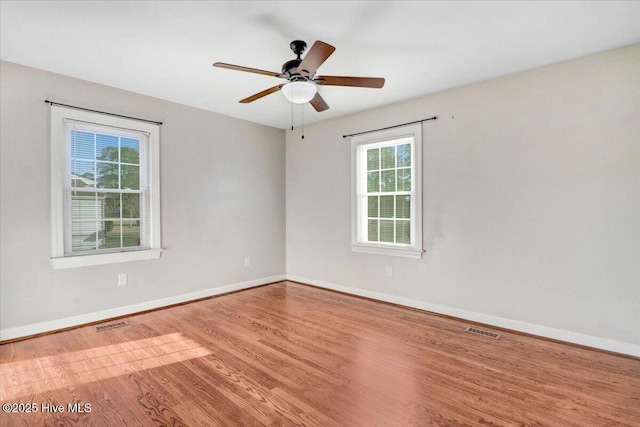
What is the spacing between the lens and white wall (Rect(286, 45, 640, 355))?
8.85ft

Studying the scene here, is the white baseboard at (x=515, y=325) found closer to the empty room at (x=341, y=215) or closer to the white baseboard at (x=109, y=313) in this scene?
the empty room at (x=341, y=215)

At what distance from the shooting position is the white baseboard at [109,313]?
118 inches

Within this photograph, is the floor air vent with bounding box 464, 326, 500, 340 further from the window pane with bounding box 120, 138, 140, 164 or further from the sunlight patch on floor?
the window pane with bounding box 120, 138, 140, 164

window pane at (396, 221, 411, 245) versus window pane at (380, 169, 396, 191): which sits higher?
window pane at (380, 169, 396, 191)

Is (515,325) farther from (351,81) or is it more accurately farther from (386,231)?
(351,81)

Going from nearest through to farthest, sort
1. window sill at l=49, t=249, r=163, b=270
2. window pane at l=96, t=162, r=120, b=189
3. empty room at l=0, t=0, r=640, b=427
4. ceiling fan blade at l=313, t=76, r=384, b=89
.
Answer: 1. empty room at l=0, t=0, r=640, b=427
2. ceiling fan blade at l=313, t=76, r=384, b=89
3. window sill at l=49, t=249, r=163, b=270
4. window pane at l=96, t=162, r=120, b=189

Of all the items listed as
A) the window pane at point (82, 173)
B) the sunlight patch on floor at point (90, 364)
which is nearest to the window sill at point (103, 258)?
the window pane at point (82, 173)

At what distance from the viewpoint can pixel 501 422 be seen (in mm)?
1821

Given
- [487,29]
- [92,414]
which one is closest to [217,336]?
[92,414]

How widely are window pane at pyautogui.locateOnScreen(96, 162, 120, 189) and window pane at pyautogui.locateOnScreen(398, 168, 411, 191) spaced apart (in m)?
3.42

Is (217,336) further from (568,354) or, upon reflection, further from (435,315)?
(568,354)

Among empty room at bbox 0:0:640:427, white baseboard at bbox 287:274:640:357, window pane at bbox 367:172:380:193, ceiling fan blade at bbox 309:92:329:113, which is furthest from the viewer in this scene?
window pane at bbox 367:172:380:193

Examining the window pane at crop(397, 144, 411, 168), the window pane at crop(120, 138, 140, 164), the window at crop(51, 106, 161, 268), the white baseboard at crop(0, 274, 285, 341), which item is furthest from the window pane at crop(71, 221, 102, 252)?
the window pane at crop(397, 144, 411, 168)

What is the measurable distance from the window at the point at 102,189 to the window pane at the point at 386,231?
114 inches
